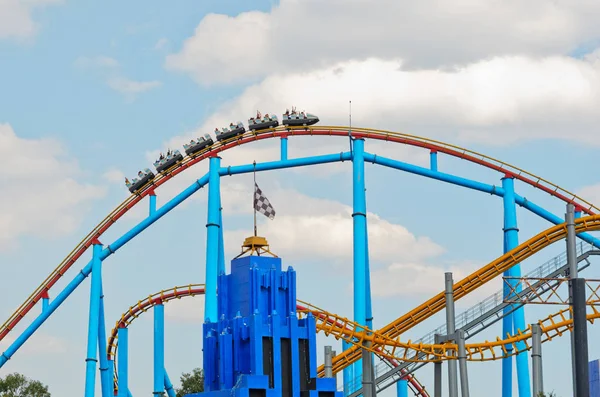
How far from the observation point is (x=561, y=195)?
142 ft

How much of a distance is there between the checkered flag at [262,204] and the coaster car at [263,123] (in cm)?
1160

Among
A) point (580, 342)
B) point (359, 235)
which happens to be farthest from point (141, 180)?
point (580, 342)

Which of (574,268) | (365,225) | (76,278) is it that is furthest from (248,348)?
(76,278)

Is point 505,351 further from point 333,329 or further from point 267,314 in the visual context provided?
point 267,314

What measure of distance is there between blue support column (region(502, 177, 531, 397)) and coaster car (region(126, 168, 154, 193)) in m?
13.1

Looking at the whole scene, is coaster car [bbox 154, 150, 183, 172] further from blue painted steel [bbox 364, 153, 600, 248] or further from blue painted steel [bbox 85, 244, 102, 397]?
blue painted steel [bbox 364, 153, 600, 248]

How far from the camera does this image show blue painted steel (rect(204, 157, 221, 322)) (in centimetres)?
4050

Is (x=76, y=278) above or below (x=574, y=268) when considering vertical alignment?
above

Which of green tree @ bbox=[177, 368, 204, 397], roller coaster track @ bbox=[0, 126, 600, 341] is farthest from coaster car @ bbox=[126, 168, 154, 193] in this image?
green tree @ bbox=[177, 368, 204, 397]

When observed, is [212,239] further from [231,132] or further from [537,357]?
[537,357]

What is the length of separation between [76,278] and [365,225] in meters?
12.2

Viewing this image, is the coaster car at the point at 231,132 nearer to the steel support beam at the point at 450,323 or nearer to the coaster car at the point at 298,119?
the coaster car at the point at 298,119

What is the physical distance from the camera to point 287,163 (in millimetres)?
43250

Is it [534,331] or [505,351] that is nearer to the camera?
[534,331]
